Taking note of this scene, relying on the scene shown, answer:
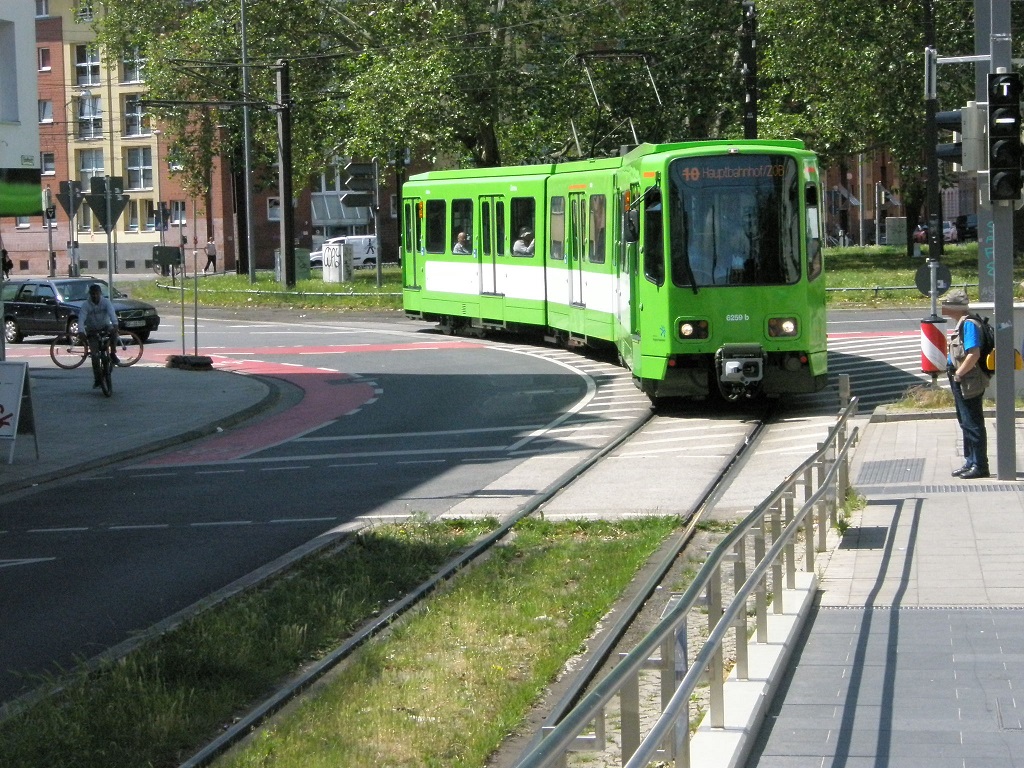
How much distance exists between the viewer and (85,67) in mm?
86000

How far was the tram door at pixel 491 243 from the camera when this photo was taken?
30734mm

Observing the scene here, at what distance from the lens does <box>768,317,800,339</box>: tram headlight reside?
18828mm

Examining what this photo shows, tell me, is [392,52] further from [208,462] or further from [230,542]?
[230,542]

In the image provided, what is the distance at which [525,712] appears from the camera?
700cm

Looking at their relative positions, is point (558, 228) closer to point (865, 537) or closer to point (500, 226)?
point (500, 226)

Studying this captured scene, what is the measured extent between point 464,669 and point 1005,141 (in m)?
7.25

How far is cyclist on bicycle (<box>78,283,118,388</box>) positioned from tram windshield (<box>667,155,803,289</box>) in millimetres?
9857

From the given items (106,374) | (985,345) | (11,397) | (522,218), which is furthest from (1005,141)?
(522,218)

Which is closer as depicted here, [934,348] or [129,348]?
[934,348]

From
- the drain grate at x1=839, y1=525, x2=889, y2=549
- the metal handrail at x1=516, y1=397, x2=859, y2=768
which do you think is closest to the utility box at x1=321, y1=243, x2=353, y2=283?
the drain grate at x1=839, y1=525, x2=889, y2=549

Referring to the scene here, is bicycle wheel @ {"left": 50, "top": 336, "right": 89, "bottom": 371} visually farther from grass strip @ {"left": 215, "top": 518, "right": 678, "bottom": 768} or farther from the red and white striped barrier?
grass strip @ {"left": 215, "top": 518, "right": 678, "bottom": 768}

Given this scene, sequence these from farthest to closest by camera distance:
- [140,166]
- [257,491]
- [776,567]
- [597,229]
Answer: [140,166]
[597,229]
[257,491]
[776,567]

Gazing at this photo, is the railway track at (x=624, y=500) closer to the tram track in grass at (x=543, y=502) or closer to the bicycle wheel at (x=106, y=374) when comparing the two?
the tram track in grass at (x=543, y=502)

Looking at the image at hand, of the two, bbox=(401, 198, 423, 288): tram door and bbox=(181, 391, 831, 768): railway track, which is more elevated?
bbox=(401, 198, 423, 288): tram door
